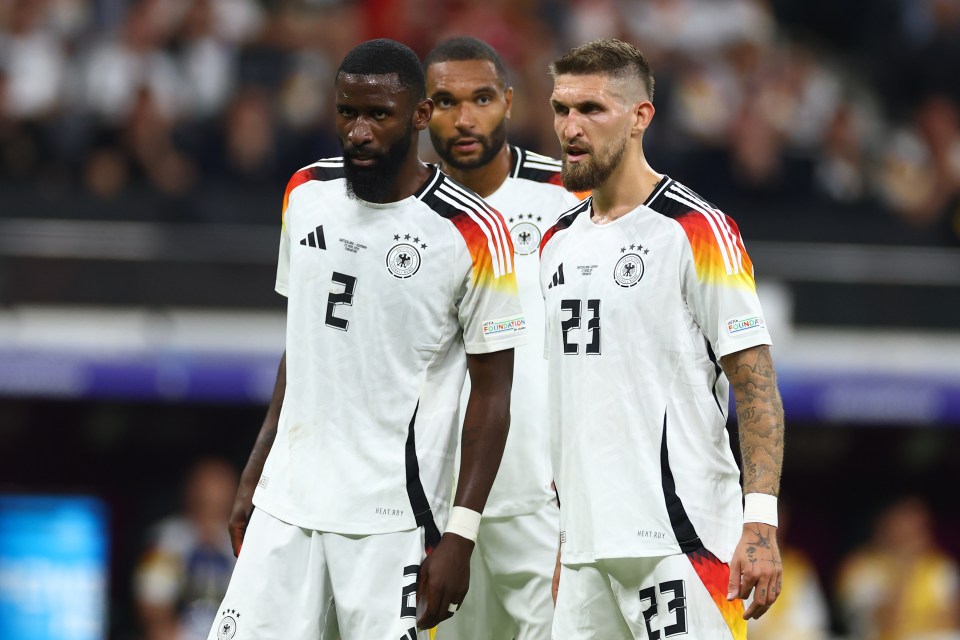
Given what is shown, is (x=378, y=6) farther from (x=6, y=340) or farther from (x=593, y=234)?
(x=593, y=234)

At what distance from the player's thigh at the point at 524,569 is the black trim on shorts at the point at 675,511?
1211 mm

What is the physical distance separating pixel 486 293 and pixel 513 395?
1.16 m

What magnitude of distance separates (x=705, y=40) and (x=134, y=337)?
6.06 meters

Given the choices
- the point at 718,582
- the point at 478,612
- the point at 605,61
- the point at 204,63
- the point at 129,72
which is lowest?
the point at 478,612

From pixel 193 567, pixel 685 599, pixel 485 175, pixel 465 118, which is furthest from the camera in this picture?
pixel 193 567

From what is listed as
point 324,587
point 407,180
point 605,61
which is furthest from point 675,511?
point 605,61

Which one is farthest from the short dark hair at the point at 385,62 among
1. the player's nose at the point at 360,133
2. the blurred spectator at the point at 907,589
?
the blurred spectator at the point at 907,589

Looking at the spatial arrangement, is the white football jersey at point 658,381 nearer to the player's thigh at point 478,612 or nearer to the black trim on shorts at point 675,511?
the black trim on shorts at point 675,511

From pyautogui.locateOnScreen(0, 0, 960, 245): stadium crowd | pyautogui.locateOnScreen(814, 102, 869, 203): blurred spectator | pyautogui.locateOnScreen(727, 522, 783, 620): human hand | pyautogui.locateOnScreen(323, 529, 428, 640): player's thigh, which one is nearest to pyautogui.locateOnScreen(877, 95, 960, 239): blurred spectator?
pyautogui.locateOnScreen(0, 0, 960, 245): stadium crowd

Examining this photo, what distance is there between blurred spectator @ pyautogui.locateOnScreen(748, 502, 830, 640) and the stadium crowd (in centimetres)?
245

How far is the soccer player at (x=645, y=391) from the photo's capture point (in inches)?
191

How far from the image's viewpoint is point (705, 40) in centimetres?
1426

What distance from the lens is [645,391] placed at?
4934 millimetres

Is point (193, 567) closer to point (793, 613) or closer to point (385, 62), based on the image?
point (793, 613)
